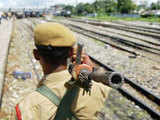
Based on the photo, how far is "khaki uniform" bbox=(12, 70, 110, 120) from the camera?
4.58 ft

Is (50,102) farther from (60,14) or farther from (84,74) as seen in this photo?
(60,14)

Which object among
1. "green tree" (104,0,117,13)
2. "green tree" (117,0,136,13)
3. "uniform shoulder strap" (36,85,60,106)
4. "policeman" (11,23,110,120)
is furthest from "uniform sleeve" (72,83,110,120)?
"green tree" (104,0,117,13)

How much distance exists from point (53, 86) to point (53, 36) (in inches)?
13.0

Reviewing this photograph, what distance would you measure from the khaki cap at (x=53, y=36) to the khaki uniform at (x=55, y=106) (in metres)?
0.23

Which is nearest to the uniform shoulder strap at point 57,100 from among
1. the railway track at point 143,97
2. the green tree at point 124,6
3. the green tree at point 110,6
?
the railway track at point 143,97

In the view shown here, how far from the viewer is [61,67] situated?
5.26ft

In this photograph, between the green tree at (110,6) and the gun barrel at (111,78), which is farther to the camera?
the green tree at (110,6)

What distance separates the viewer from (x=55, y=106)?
1.43 metres

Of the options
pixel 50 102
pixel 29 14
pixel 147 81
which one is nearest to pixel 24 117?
pixel 50 102

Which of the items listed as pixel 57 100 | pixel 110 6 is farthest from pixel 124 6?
pixel 57 100

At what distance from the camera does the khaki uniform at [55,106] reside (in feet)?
4.58

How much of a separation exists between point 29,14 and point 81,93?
56525 mm

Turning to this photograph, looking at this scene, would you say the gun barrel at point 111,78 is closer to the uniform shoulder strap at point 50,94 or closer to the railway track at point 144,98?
the uniform shoulder strap at point 50,94

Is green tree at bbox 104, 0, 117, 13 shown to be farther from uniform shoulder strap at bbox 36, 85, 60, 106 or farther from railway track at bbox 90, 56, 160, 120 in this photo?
uniform shoulder strap at bbox 36, 85, 60, 106
